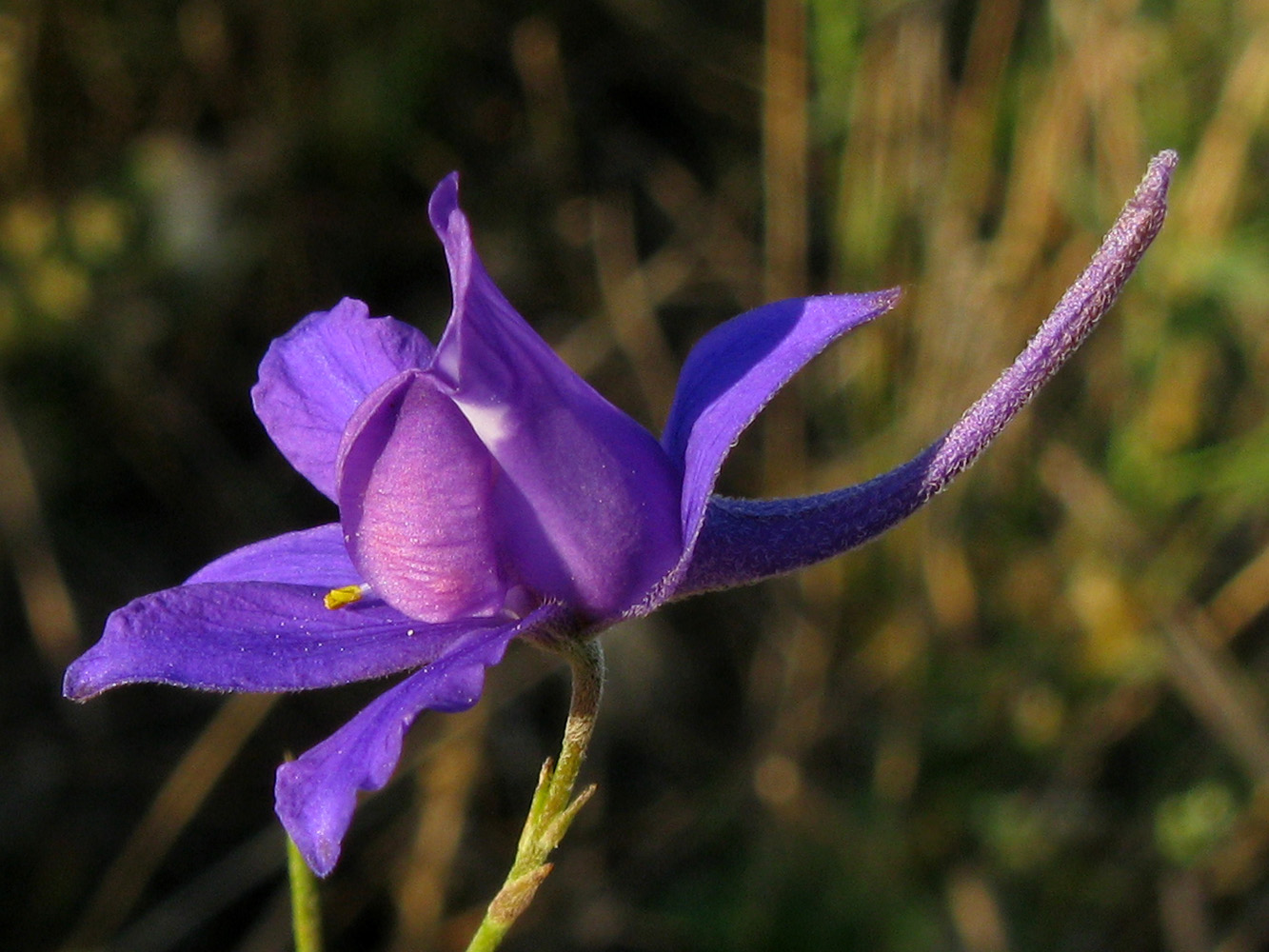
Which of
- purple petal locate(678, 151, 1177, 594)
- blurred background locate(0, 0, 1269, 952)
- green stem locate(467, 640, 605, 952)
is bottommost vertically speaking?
blurred background locate(0, 0, 1269, 952)

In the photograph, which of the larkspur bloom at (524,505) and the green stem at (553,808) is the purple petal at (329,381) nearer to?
the larkspur bloom at (524,505)

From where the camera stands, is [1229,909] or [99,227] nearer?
[1229,909]

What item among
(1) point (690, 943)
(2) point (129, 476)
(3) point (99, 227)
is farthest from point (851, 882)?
(3) point (99, 227)

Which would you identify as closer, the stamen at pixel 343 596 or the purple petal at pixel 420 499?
the purple petal at pixel 420 499

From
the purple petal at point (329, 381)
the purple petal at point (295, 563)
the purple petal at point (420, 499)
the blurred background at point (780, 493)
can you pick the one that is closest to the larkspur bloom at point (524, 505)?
the purple petal at point (420, 499)

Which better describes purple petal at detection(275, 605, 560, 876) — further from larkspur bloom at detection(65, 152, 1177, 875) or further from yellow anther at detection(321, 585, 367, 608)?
yellow anther at detection(321, 585, 367, 608)

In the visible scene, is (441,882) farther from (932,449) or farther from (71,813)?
(932,449)

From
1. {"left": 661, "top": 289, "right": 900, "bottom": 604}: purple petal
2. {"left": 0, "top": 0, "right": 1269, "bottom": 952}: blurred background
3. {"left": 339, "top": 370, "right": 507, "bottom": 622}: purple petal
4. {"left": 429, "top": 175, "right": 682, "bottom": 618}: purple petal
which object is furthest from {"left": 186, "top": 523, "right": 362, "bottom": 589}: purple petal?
{"left": 0, "top": 0, "right": 1269, "bottom": 952}: blurred background
